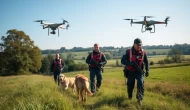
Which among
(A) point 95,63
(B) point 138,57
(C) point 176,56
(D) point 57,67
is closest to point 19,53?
(D) point 57,67

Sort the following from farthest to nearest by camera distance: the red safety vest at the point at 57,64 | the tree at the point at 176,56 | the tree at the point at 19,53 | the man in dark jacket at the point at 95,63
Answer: the tree at the point at 176,56
the tree at the point at 19,53
the red safety vest at the point at 57,64
the man in dark jacket at the point at 95,63

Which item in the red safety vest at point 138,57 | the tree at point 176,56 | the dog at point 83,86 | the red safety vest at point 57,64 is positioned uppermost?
the red safety vest at point 138,57

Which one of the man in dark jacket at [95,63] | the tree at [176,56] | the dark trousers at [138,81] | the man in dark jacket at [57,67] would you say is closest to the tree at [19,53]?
the man in dark jacket at [57,67]

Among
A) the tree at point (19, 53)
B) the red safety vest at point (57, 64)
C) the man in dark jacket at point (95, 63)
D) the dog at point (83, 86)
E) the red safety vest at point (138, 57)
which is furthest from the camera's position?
the tree at point (19, 53)

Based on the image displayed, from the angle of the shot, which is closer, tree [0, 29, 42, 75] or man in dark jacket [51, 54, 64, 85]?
man in dark jacket [51, 54, 64, 85]

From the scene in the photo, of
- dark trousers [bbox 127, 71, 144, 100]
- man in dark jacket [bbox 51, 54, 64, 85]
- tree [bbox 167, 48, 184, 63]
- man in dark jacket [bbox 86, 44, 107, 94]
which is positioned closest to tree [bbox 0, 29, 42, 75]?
man in dark jacket [bbox 51, 54, 64, 85]

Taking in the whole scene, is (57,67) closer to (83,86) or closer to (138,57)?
(83,86)

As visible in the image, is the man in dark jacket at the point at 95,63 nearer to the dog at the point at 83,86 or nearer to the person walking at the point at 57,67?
the dog at the point at 83,86

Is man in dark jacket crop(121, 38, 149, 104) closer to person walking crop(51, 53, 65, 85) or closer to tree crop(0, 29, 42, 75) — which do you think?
person walking crop(51, 53, 65, 85)

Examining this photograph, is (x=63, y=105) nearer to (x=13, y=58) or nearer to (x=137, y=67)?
(x=137, y=67)
